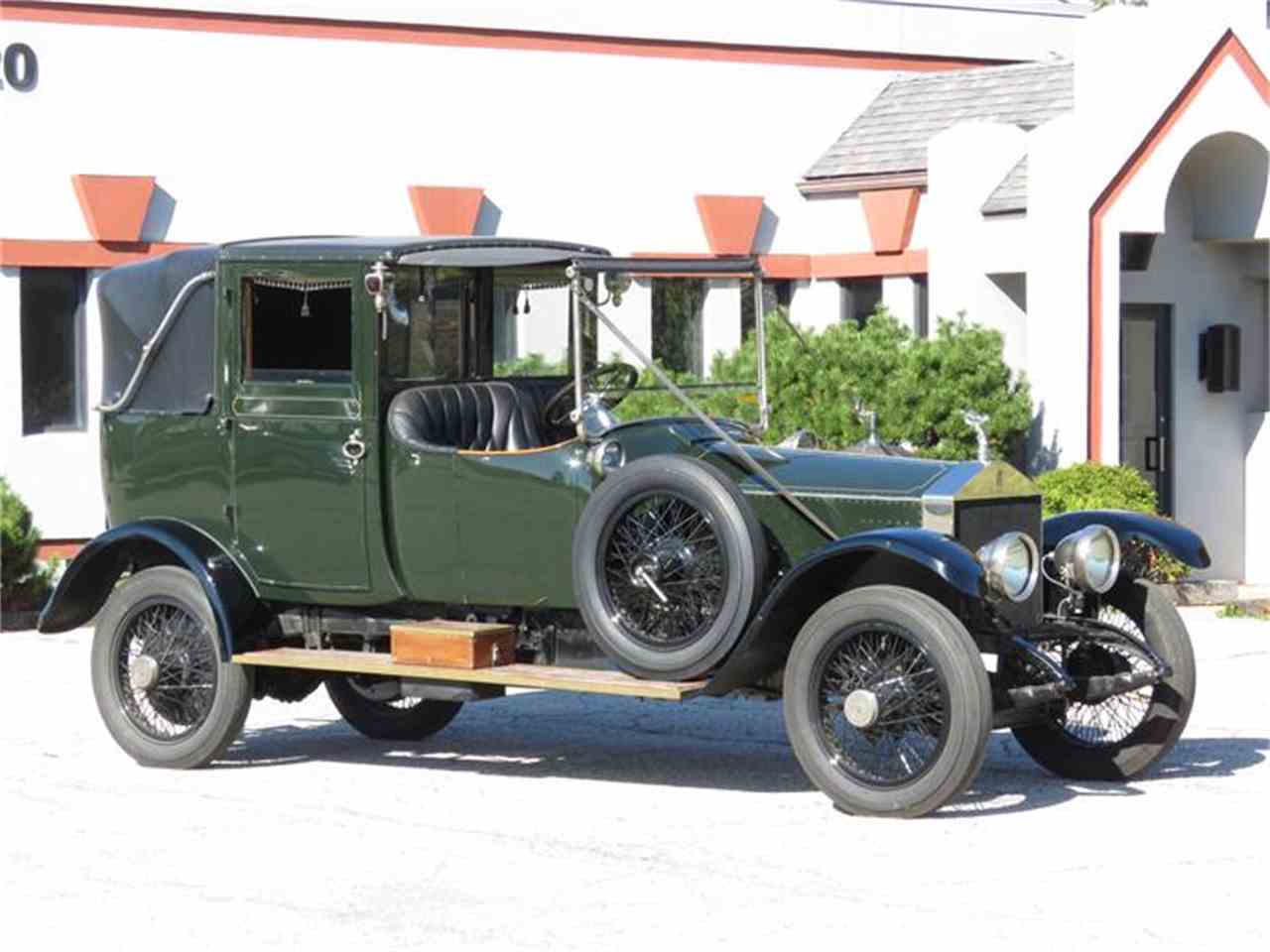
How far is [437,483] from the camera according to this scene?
10625mm

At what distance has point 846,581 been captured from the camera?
32.7ft

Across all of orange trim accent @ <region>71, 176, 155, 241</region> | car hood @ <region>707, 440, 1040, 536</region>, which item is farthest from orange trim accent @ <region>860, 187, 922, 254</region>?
car hood @ <region>707, 440, 1040, 536</region>

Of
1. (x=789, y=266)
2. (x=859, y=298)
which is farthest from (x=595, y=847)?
(x=859, y=298)

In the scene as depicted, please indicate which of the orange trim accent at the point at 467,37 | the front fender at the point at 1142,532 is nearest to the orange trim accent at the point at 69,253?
the orange trim accent at the point at 467,37

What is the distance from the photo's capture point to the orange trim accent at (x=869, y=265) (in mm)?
20422

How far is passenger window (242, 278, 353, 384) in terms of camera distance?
10945 mm

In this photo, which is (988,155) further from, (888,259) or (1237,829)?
(1237,829)

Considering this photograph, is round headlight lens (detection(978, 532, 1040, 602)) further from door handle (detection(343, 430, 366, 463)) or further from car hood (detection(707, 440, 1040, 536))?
door handle (detection(343, 430, 366, 463))

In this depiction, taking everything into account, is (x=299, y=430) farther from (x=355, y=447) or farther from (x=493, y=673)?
(x=493, y=673)

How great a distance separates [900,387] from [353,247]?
794cm

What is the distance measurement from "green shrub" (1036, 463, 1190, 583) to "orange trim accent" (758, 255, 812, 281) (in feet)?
12.8

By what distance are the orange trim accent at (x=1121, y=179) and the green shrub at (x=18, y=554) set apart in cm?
740

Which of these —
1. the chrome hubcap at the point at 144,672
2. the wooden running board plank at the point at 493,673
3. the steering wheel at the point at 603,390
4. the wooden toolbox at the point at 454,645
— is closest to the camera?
the wooden running board plank at the point at 493,673

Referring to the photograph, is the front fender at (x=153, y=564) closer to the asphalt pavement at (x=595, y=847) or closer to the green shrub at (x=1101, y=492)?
the asphalt pavement at (x=595, y=847)
